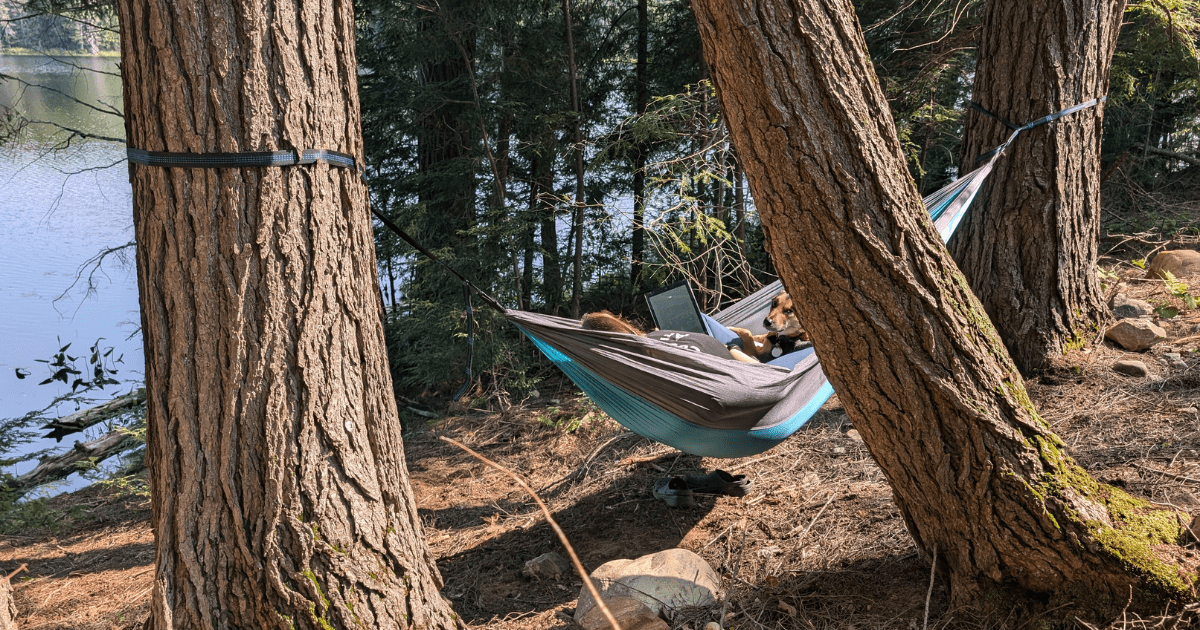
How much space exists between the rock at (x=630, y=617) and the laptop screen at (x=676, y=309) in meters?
1.20

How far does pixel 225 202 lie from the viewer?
1.27 m

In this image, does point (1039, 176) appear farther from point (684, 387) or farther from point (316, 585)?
point (316, 585)

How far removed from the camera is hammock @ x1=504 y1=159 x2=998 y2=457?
2.00m

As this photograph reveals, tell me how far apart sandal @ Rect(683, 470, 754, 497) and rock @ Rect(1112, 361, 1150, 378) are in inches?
54.9

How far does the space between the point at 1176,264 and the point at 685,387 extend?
10.2 feet

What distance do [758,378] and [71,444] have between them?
4677mm

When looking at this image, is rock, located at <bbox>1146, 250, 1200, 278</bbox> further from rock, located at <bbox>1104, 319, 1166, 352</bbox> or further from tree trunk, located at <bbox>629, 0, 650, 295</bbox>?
tree trunk, located at <bbox>629, 0, 650, 295</bbox>

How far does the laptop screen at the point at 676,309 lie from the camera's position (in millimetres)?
2715

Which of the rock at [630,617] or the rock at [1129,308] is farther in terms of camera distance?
the rock at [1129,308]

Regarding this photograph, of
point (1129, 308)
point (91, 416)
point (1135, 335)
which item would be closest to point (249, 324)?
point (1135, 335)

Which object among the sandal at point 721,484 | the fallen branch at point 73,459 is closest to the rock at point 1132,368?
the sandal at point 721,484

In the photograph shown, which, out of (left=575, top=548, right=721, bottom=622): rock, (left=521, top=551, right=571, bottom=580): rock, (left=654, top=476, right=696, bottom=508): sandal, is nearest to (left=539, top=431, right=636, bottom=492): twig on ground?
(left=654, top=476, right=696, bottom=508): sandal

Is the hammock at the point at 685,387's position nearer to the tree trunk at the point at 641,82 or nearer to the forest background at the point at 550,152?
the forest background at the point at 550,152

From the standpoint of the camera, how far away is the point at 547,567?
218 cm
